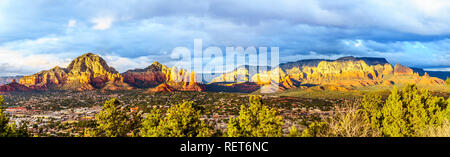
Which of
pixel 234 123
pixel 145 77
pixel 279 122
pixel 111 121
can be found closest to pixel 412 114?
pixel 279 122

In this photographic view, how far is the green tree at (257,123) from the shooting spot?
74.8ft

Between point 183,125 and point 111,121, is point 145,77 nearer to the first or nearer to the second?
point 111,121

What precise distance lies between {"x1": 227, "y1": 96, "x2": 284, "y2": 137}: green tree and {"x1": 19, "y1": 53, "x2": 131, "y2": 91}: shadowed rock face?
13695 centimetres

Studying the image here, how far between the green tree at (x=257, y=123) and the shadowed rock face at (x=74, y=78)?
13695cm

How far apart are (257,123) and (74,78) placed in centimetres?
16896

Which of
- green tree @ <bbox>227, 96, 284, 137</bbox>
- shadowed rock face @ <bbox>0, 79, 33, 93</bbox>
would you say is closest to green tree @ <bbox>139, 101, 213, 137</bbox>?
green tree @ <bbox>227, 96, 284, 137</bbox>

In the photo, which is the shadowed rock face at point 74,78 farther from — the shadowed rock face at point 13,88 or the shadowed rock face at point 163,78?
the shadowed rock face at point 163,78

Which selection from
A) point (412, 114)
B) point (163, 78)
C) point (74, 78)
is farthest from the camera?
point (163, 78)

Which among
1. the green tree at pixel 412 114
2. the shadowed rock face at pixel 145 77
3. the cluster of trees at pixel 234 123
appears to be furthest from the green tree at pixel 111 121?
the shadowed rock face at pixel 145 77

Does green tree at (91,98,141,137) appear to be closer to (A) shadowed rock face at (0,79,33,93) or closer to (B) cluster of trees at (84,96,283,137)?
(B) cluster of trees at (84,96,283,137)

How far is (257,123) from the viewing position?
2470cm
